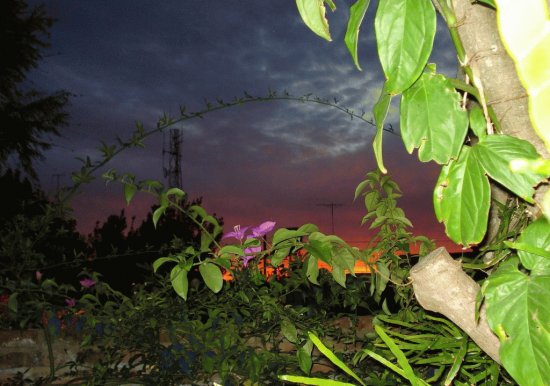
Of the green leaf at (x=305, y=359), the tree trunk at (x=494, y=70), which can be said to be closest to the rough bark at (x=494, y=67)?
the tree trunk at (x=494, y=70)

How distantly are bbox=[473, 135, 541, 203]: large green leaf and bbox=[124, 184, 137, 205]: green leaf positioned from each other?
3.27 ft

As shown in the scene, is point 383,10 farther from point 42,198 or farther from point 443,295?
point 42,198

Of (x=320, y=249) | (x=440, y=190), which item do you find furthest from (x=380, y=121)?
(x=320, y=249)

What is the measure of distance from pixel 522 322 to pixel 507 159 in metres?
0.17

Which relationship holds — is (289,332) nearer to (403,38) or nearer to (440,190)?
(440,190)

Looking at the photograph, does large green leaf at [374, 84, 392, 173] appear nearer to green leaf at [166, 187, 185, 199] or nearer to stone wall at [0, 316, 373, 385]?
green leaf at [166, 187, 185, 199]

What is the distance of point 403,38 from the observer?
22.8 inches

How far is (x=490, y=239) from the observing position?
1121mm

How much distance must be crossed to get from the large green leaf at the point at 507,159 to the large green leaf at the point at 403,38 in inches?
5.2

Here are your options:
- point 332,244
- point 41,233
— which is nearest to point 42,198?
point 41,233

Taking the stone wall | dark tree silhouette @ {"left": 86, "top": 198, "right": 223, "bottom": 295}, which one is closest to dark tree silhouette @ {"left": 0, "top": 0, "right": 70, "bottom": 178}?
dark tree silhouette @ {"left": 86, "top": 198, "right": 223, "bottom": 295}

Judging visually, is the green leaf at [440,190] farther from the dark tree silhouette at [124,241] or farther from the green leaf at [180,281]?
the dark tree silhouette at [124,241]

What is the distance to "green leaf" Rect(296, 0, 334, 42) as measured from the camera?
65cm

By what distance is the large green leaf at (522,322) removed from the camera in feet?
1.90
